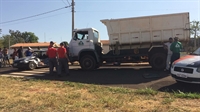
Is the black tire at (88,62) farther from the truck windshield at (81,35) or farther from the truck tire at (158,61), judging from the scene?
the truck tire at (158,61)

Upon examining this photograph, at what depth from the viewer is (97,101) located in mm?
5188

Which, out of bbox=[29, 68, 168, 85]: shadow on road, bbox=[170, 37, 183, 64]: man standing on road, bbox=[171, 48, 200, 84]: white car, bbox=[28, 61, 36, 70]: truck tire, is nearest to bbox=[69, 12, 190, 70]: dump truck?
bbox=[170, 37, 183, 64]: man standing on road

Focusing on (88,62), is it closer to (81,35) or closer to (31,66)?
(81,35)

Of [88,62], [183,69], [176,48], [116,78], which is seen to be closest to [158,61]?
[176,48]

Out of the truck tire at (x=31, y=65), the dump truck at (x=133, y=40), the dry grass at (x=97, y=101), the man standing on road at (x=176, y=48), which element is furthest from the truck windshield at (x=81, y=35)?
the dry grass at (x=97, y=101)

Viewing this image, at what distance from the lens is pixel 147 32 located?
419 inches

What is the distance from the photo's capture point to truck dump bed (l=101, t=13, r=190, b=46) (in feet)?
33.6

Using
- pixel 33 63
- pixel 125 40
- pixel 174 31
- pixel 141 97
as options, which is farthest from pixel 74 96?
pixel 33 63

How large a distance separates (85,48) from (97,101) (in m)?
6.34

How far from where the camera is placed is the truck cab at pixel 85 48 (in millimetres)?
11234

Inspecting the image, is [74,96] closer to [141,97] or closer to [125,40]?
[141,97]

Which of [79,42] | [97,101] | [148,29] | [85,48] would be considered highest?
[148,29]

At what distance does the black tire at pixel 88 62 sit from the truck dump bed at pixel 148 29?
1.45 meters

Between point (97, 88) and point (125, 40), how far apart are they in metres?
4.82
